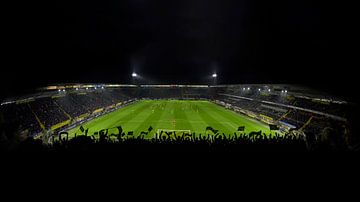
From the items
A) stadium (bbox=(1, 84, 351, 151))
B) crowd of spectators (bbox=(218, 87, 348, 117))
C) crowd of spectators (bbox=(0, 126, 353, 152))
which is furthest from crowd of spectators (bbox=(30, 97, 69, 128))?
crowd of spectators (bbox=(218, 87, 348, 117))

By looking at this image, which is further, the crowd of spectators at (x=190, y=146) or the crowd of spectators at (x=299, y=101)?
the crowd of spectators at (x=299, y=101)

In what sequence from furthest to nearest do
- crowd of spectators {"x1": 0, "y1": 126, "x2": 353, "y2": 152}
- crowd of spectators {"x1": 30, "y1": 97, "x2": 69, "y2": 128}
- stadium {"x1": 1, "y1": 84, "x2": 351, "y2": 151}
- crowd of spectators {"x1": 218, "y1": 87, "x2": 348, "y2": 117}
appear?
crowd of spectators {"x1": 30, "y1": 97, "x2": 69, "y2": 128}
crowd of spectators {"x1": 218, "y1": 87, "x2": 348, "y2": 117}
stadium {"x1": 1, "y1": 84, "x2": 351, "y2": 151}
crowd of spectators {"x1": 0, "y1": 126, "x2": 353, "y2": 152}

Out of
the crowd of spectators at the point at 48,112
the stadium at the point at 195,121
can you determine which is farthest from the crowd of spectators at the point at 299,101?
the crowd of spectators at the point at 48,112

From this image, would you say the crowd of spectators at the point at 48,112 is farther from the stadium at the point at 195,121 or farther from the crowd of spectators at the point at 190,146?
the crowd of spectators at the point at 190,146

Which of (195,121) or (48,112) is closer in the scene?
(48,112)

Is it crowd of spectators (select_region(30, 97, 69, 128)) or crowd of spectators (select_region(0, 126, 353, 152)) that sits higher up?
crowd of spectators (select_region(0, 126, 353, 152))

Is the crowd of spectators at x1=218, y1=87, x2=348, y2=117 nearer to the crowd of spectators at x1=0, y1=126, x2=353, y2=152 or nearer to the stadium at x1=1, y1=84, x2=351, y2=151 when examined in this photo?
the stadium at x1=1, y1=84, x2=351, y2=151

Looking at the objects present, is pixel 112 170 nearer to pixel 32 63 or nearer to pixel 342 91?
pixel 32 63

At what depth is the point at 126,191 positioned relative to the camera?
582 cm

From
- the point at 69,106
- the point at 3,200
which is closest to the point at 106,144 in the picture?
the point at 3,200

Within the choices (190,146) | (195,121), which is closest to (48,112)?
(195,121)

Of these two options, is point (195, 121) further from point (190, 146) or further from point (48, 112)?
point (190, 146)

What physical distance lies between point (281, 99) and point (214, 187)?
32755 mm

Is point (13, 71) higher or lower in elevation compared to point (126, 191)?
higher
